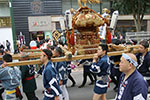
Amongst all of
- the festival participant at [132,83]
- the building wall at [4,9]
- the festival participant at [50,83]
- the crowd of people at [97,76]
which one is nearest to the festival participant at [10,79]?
the crowd of people at [97,76]

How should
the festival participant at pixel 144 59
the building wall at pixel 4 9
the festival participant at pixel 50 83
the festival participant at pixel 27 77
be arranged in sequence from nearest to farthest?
the festival participant at pixel 50 83, the festival participant at pixel 27 77, the festival participant at pixel 144 59, the building wall at pixel 4 9

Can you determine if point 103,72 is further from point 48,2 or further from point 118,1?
point 48,2

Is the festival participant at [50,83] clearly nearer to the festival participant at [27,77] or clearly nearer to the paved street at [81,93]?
the festival participant at [27,77]

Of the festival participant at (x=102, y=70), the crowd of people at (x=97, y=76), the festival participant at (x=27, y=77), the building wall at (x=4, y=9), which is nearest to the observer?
the crowd of people at (x=97, y=76)

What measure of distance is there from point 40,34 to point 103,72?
48.8 ft

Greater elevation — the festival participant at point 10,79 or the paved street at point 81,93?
the festival participant at point 10,79

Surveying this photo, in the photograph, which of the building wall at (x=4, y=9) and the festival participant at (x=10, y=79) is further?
the building wall at (x=4, y=9)

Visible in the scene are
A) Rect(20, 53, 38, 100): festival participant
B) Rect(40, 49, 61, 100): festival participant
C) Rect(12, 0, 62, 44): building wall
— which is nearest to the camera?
Rect(40, 49, 61, 100): festival participant

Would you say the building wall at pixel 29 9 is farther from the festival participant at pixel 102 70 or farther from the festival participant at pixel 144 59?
the festival participant at pixel 102 70

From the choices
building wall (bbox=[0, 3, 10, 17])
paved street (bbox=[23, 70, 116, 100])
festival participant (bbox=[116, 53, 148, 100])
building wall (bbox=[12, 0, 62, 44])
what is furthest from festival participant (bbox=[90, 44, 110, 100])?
building wall (bbox=[0, 3, 10, 17])

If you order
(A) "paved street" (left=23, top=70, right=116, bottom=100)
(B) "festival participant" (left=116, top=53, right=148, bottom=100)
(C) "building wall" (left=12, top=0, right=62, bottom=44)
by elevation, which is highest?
(C) "building wall" (left=12, top=0, right=62, bottom=44)

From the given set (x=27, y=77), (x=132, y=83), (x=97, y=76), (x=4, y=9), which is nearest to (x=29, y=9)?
(x=4, y=9)

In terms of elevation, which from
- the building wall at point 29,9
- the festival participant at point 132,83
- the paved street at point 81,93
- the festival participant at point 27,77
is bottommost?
the paved street at point 81,93

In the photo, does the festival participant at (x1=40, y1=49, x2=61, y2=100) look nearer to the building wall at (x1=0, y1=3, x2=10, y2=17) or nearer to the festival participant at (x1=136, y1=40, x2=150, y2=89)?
the festival participant at (x1=136, y1=40, x2=150, y2=89)
